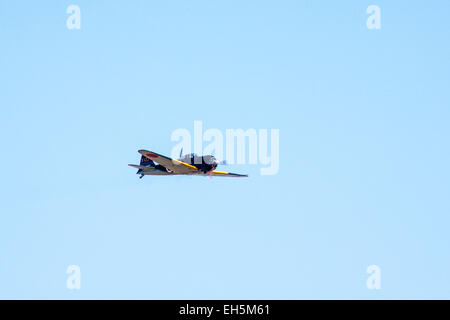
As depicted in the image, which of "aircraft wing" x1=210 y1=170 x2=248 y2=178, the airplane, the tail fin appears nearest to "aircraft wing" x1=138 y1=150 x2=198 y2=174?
the airplane

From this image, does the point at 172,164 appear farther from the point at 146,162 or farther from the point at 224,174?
the point at 224,174

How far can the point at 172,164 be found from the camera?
400 ft

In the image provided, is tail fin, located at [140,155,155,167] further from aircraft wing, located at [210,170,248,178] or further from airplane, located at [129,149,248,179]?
aircraft wing, located at [210,170,248,178]

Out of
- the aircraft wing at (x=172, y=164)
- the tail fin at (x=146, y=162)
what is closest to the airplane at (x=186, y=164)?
the aircraft wing at (x=172, y=164)

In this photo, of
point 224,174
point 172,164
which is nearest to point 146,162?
point 172,164

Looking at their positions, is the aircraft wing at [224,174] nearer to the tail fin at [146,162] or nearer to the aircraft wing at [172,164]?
the aircraft wing at [172,164]

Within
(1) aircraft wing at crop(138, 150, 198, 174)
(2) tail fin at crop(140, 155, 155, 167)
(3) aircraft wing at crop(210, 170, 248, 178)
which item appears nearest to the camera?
(1) aircraft wing at crop(138, 150, 198, 174)

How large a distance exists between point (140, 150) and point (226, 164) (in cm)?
964

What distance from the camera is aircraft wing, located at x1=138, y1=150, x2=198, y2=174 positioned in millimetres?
121031

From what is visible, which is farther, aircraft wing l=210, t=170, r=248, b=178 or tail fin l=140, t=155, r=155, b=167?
tail fin l=140, t=155, r=155, b=167

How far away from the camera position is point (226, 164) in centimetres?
12319
